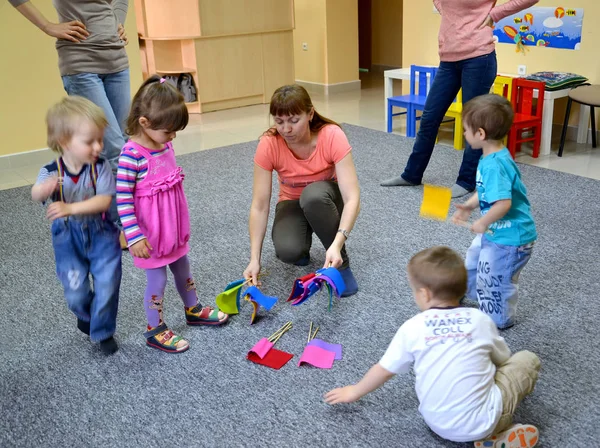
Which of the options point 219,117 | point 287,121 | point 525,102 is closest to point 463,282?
point 287,121

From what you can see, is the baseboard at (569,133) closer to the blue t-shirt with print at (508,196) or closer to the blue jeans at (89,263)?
the blue t-shirt with print at (508,196)

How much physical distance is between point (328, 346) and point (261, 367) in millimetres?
224

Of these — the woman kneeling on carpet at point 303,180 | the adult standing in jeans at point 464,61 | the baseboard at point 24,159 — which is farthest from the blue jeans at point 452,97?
the baseboard at point 24,159

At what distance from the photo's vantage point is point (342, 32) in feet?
22.5

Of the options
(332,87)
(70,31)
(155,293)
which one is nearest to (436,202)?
(155,293)

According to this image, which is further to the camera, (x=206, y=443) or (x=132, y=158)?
(x=132, y=158)

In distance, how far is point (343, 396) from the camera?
1.56 meters

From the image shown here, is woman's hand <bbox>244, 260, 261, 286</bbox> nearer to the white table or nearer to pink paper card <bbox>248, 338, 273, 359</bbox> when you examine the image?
pink paper card <bbox>248, 338, 273, 359</bbox>

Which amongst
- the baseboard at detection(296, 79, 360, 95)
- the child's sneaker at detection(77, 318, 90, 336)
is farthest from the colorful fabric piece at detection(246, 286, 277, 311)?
the baseboard at detection(296, 79, 360, 95)

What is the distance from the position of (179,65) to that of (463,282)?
556 cm

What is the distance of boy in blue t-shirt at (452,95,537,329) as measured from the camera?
187 cm

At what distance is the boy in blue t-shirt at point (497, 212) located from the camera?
187 centimetres

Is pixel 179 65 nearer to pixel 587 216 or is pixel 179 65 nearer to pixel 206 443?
pixel 587 216

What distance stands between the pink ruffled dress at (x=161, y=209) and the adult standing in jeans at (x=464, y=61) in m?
1.88
